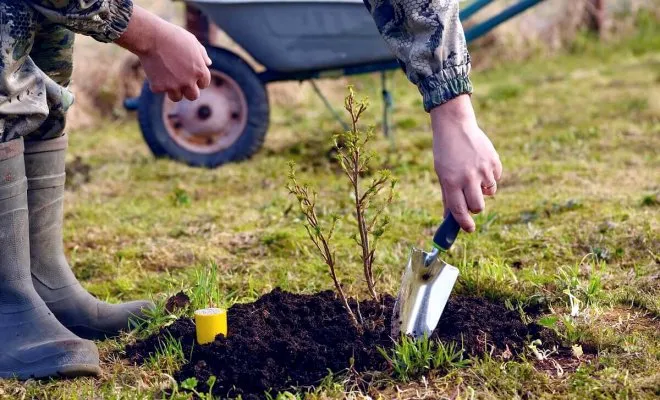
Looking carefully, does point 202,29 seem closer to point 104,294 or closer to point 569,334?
point 104,294

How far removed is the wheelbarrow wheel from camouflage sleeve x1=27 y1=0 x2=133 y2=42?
2.80 metres

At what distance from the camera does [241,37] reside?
4941 millimetres

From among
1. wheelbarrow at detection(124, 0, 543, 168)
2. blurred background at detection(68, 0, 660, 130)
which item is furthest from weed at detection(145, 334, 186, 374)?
blurred background at detection(68, 0, 660, 130)

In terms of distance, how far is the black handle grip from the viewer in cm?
207

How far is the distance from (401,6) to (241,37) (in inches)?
121

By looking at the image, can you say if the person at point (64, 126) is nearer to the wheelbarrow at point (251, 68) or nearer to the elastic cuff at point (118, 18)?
the elastic cuff at point (118, 18)

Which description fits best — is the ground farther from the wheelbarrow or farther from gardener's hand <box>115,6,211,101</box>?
gardener's hand <box>115,6,211,101</box>

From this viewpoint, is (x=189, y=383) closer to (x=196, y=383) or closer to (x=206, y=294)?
(x=196, y=383)

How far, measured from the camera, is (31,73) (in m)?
2.22

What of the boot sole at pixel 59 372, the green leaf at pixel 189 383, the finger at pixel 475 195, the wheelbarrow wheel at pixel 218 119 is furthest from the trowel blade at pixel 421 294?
the wheelbarrow wheel at pixel 218 119

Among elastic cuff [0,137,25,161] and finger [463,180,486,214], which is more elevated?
elastic cuff [0,137,25,161]

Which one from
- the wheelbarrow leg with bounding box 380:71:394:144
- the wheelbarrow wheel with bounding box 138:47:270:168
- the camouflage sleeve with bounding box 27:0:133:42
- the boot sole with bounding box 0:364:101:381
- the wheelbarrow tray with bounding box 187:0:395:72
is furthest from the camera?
the wheelbarrow leg with bounding box 380:71:394:144

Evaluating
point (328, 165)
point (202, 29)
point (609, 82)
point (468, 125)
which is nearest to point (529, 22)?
point (609, 82)

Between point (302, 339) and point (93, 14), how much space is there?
909mm
